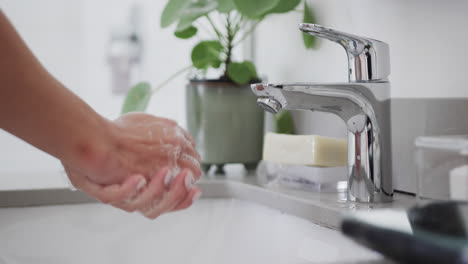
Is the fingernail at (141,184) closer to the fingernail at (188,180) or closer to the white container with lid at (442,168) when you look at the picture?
the fingernail at (188,180)

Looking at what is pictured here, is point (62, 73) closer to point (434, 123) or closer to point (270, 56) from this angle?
point (270, 56)

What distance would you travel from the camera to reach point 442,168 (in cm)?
58

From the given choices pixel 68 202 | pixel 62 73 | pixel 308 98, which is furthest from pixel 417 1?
pixel 62 73

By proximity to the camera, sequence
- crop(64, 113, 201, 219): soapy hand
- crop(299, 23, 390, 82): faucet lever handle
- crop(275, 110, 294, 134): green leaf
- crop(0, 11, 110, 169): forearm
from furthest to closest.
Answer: crop(275, 110, 294, 134): green leaf
crop(299, 23, 390, 82): faucet lever handle
crop(64, 113, 201, 219): soapy hand
crop(0, 11, 110, 169): forearm

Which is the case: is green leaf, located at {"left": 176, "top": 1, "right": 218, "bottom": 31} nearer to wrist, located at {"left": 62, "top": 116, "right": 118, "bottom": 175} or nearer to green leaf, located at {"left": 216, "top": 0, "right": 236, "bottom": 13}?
green leaf, located at {"left": 216, "top": 0, "right": 236, "bottom": 13}

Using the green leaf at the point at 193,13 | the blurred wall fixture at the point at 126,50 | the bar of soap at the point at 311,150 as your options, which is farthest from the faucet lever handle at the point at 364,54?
the blurred wall fixture at the point at 126,50

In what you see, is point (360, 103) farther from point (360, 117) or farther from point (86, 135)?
point (86, 135)

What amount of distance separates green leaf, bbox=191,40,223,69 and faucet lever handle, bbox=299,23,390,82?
0.37 meters

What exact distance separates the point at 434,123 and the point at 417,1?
0.60ft

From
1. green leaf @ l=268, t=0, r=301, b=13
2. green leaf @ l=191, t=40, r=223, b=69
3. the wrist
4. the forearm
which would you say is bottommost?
the wrist

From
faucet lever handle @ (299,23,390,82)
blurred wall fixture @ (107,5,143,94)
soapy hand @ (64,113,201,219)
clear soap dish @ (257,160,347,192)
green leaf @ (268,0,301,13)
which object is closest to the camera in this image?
soapy hand @ (64,113,201,219)

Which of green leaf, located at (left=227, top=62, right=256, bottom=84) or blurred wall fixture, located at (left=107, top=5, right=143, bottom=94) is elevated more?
blurred wall fixture, located at (left=107, top=5, right=143, bottom=94)

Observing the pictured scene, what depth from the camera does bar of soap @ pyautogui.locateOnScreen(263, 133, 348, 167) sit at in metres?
0.85

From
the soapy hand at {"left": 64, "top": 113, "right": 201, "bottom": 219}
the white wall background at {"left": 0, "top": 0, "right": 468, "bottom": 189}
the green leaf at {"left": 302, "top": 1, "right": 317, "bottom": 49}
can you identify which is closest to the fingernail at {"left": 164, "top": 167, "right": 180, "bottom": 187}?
the soapy hand at {"left": 64, "top": 113, "right": 201, "bottom": 219}
